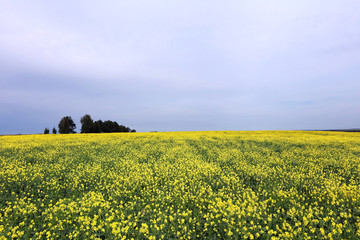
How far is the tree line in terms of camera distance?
76.3m

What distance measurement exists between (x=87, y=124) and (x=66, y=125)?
13409 mm

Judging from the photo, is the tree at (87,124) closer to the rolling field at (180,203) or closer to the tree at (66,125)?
the tree at (66,125)

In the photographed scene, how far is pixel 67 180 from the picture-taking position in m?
8.63

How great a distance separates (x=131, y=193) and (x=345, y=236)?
7.16 metres

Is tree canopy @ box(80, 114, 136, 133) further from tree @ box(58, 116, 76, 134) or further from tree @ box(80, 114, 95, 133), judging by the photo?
tree @ box(58, 116, 76, 134)

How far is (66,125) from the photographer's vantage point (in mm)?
81312

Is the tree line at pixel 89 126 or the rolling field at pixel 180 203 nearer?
the rolling field at pixel 180 203

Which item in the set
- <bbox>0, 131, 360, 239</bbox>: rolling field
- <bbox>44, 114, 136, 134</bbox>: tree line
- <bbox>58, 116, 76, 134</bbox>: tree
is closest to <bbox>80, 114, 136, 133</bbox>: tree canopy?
<bbox>44, 114, 136, 134</bbox>: tree line

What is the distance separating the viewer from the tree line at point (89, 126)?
7631 cm

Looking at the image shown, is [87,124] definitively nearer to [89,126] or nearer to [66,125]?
[89,126]

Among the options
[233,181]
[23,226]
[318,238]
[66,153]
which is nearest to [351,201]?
[318,238]

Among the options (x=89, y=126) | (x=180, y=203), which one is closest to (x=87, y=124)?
(x=89, y=126)

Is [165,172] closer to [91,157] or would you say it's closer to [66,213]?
[66,213]

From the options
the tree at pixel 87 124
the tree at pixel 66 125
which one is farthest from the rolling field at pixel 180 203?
the tree at pixel 66 125
